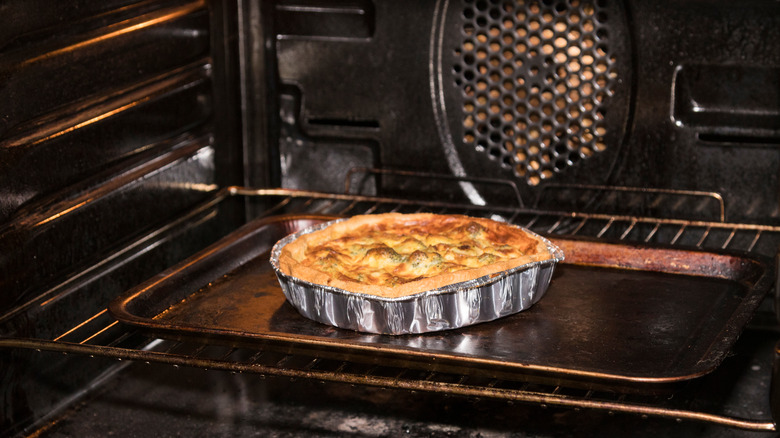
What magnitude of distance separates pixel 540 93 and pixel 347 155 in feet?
1.62

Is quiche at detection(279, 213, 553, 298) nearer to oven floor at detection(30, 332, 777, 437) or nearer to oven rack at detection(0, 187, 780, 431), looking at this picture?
oven rack at detection(0, 187, 780, 431)

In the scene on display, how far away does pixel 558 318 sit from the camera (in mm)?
1703

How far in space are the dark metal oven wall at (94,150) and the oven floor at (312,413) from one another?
0.36 feet

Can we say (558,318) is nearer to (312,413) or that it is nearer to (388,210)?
(312,413)

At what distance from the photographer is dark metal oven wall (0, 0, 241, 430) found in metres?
1.65

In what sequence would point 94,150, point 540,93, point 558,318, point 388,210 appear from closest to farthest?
point 558,318 → point 94,150 → point 540,93 → point 388,210

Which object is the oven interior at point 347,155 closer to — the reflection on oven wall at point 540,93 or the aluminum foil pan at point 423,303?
the reflection on oven wall at point 540,93

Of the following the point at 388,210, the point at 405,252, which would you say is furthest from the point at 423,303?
the point at 388,210

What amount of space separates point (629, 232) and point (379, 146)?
2.03 ft

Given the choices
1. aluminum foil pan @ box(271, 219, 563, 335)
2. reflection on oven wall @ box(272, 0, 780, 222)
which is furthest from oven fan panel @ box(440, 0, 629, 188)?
aluminum foil pan @ box(271, 219, 563, 335)

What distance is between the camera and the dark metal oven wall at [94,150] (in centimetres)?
165

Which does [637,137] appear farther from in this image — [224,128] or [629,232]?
[224,128]

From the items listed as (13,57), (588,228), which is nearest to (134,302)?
(13,57)

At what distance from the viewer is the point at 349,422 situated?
1.87 meters
